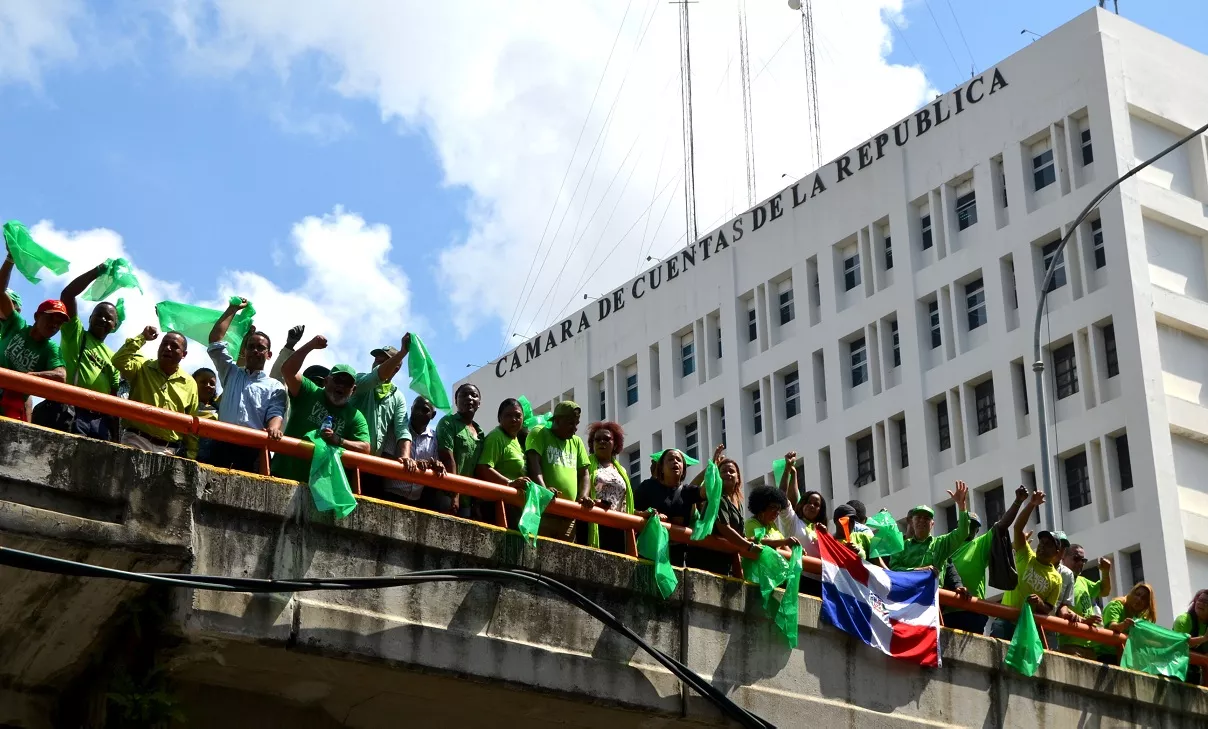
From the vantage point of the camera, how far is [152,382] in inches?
463

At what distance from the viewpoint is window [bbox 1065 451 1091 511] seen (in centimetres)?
3962

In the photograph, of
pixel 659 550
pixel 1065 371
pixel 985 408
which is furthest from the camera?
pixel 985 408

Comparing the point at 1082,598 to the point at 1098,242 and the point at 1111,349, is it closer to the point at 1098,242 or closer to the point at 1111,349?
the point at 1111,349

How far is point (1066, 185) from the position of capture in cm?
4156

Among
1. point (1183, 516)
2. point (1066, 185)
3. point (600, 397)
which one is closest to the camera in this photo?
point (1183, 516)

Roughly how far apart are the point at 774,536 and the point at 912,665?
1.33 m

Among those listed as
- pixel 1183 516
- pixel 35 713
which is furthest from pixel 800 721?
pixel 1183 516

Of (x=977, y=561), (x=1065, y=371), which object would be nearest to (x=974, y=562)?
(x=977, y=561)

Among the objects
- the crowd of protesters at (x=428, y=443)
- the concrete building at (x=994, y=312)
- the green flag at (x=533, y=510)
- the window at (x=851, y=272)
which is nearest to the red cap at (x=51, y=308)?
the crowd of protesters at (x=428, y=443)

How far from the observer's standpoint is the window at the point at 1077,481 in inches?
1560

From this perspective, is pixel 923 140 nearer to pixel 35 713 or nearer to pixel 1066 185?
pixel 1066 185

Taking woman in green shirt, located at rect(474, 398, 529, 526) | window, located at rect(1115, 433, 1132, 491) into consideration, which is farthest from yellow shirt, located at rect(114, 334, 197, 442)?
window, located at rect(1115, 433, 1132, 491)

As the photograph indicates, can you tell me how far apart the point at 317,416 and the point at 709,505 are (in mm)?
2686

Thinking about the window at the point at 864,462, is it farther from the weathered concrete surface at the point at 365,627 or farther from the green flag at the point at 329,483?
the green flag at the point at 329,483
